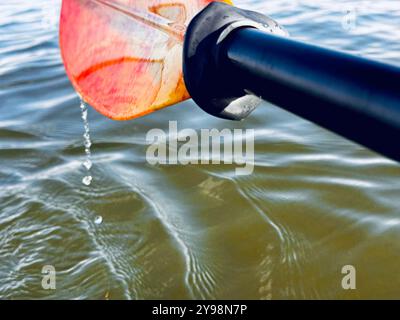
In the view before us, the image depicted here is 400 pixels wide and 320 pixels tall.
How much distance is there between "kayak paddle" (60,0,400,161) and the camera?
0.56m

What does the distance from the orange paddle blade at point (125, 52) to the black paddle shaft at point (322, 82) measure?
39 cm

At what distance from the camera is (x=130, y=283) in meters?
1.98

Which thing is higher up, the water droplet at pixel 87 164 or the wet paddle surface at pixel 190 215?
the water droplet at pixel 87 164

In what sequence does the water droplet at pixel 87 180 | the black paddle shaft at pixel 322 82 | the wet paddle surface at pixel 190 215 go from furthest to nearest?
the water droplet at pixel 87 180 < the wet paddle surface at pixel 190 215 < the black paddle shaft at pixel 322 82

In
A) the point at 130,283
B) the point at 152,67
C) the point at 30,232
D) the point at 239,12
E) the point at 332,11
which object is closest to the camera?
the point at 239,12

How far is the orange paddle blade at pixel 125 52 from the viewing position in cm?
118

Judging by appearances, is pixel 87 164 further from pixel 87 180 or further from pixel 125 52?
pixel 125 52

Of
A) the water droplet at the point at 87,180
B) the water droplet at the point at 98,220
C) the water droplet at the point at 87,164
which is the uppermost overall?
the water droplet at the point at 87,164

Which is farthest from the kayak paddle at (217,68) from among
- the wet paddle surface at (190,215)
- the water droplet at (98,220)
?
the water droplet at (98,220)

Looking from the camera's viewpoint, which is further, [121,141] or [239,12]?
[121,141]

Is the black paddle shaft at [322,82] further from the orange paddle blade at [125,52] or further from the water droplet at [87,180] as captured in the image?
the water droplet at [87,180]

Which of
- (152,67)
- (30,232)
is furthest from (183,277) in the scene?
(152,67)
